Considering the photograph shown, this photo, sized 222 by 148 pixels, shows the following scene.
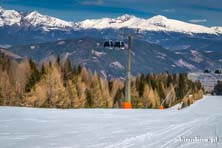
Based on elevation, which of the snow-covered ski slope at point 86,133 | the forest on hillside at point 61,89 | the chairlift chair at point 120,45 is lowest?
the forest on hillside at point 61,89

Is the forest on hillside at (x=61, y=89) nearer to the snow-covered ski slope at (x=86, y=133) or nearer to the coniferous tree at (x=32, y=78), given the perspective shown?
the coniferous tree at (x=32, y=78)

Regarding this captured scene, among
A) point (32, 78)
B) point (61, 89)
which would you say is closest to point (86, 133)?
point (61, 89)

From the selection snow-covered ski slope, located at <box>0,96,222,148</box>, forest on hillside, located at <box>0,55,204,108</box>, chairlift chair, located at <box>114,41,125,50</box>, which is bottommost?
forest on hillside, located at <box>0,55,204,108</box>

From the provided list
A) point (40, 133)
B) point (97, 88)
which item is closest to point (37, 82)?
point (97, 88)

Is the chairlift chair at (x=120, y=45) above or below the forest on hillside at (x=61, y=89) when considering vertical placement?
above

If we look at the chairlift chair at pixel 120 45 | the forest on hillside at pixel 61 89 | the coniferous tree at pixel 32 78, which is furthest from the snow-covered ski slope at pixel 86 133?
the coniferous tree at pixel 32 78

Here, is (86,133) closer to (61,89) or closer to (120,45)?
(120,45)

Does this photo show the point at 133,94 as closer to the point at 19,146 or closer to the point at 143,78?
the point at 143,78

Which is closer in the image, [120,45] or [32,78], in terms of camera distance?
[120,45]

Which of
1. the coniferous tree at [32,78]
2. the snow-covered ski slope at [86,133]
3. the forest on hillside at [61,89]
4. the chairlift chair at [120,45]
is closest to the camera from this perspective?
the snow-covered ski slope at [86,133]

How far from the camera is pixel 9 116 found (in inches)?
849

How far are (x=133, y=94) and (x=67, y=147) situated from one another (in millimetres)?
101980

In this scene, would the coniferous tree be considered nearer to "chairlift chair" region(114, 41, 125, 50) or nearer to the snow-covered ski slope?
"chairlift chair" region(114, 41, 125, 50)

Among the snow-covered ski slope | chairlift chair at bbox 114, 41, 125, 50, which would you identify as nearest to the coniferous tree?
chairlift chair at bbox 114, 41, 125, 50
